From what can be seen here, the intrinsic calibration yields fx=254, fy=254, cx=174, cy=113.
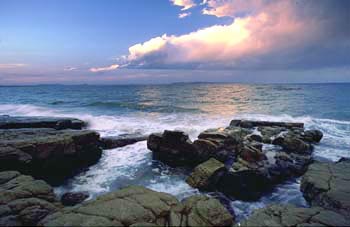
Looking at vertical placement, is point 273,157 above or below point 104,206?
below

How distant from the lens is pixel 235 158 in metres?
11.9

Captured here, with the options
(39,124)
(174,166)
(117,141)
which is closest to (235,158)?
(174,166)

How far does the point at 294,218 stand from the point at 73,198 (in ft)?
22.0

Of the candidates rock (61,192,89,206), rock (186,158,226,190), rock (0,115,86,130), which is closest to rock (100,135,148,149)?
rock (0,115,86,130)

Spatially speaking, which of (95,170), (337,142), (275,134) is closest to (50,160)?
(95,170)

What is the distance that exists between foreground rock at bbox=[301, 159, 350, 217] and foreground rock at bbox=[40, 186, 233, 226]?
10.7ft

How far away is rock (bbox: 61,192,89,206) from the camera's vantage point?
27.1ft

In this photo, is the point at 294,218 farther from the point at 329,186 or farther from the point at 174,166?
the point at 174,166

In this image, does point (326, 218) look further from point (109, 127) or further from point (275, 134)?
point (109, 127)

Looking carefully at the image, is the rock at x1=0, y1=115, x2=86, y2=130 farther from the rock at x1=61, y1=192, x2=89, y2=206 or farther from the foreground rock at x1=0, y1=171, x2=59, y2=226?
the foreground rock at x1=0, y1=171, x2=59, y2=226

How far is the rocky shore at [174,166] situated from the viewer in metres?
5.67

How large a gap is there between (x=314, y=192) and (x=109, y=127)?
15803mm

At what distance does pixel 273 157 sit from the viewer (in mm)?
12023

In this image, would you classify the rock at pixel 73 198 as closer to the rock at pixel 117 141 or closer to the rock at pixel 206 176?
the rock at pixel 206 176
